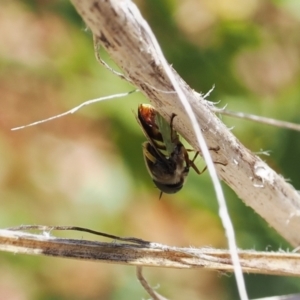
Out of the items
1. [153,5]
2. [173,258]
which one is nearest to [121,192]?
[153,5]

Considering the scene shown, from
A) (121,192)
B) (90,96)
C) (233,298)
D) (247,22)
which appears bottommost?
(233,298)

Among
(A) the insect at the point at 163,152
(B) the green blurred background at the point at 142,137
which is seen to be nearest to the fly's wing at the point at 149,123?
(A) the insect at the point at 163,152

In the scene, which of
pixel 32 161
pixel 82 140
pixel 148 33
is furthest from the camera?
pixel 82 140

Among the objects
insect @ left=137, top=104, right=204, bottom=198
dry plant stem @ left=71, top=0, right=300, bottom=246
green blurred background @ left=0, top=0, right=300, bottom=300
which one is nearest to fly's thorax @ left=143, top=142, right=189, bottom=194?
insect @ left=137, top=104, right=204, bottom=198

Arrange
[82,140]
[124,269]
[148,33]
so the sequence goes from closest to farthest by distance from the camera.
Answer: [148,33] → [124,269] → [82,140]

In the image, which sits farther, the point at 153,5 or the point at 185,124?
the point at 153,5

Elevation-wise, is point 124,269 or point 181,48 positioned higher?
point 181,48

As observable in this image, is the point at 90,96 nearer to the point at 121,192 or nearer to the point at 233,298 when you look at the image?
the point at 121,192
